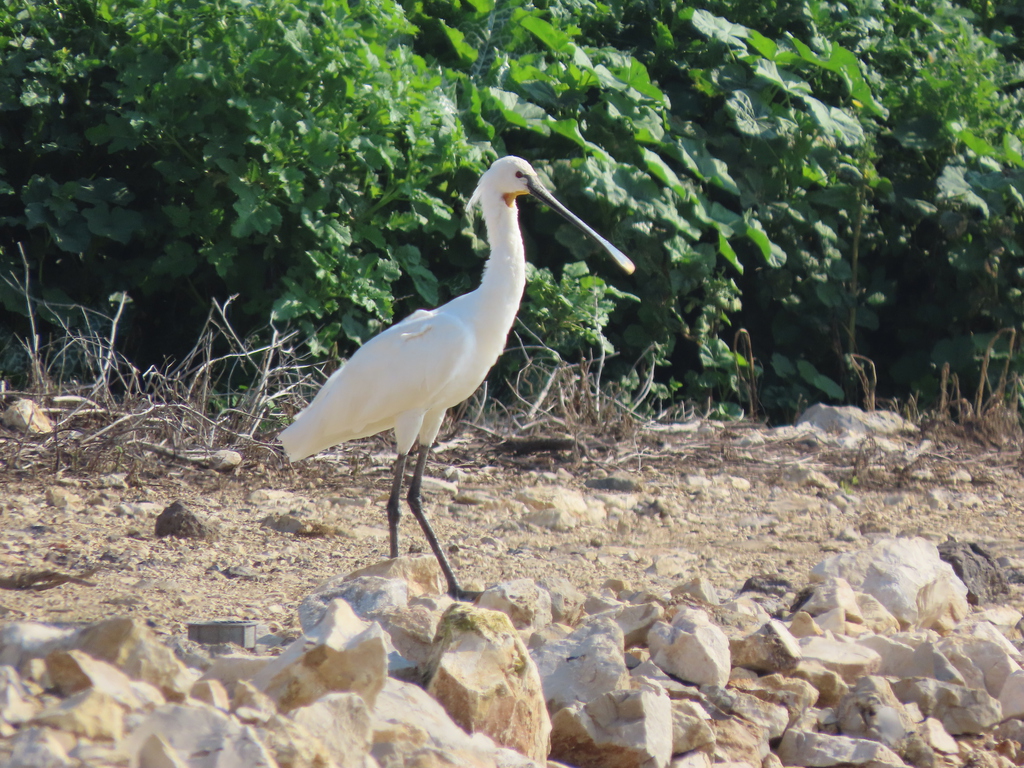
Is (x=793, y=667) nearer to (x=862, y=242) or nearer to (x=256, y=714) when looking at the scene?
(x=256, y=714)

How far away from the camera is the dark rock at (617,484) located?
5.58 meters

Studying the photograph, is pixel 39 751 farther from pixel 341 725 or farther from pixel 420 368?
pixel 420 368

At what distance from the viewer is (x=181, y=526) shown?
4121 millimetres

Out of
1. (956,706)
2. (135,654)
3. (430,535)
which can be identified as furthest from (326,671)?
(430,535)

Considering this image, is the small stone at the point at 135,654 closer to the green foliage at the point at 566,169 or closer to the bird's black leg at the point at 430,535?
the bird's black leg at the point at 430,535

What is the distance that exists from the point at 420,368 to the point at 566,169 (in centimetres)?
304

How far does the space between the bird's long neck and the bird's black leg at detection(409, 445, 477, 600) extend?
653mm

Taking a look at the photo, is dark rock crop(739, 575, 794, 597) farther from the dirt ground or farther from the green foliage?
the green foliage

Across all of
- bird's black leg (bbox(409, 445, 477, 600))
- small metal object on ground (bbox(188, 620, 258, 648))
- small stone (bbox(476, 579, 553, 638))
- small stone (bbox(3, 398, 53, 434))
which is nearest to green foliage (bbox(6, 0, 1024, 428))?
small stone (bbox(3, 398, 53, 434))

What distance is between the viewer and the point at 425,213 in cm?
640

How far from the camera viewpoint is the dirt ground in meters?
3.66

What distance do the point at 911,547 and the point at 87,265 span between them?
477cm

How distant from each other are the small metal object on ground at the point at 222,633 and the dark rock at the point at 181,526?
130cm

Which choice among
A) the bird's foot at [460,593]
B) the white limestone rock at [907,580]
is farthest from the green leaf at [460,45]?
the white limestone rock at [907,580]
